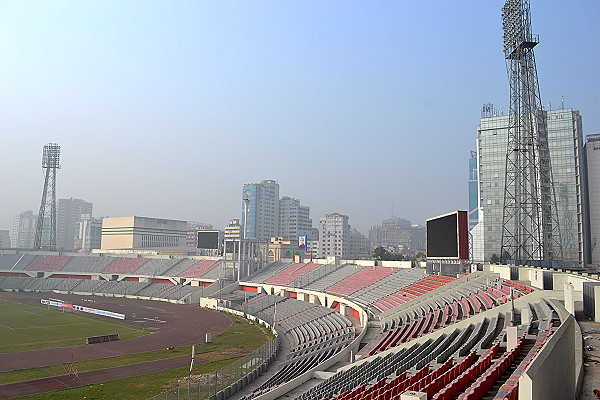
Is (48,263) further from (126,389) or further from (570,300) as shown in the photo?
(570,300)

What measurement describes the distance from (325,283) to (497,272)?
24818mm

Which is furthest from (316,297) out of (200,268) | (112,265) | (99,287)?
(112,265)

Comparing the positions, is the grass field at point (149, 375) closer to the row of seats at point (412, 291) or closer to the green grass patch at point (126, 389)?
the green grass patch at point (126, 389)

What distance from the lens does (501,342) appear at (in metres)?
15.9

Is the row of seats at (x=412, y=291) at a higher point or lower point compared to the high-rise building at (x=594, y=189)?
lower

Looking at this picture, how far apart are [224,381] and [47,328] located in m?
32.6

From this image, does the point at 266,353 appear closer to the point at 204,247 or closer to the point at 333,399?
the point at 333,399

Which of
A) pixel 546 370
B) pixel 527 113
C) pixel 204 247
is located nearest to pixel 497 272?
pixel 527 113

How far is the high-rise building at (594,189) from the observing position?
3034 inches

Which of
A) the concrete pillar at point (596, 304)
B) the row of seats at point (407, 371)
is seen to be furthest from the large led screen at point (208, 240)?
the concrete pillar at point (596, 304)

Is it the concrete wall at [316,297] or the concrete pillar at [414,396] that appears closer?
the concrete pillar at [414,396]

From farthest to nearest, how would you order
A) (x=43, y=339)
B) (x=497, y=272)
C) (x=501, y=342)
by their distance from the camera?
(x=43, y=339) < (x=497, y=272) < (x=501, y=342)

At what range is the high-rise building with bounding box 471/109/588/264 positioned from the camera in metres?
77.2

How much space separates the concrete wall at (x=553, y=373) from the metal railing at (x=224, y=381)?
46.8ft
